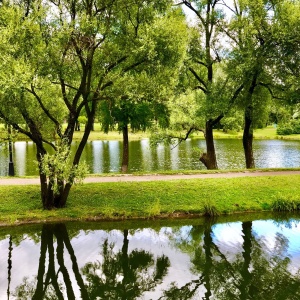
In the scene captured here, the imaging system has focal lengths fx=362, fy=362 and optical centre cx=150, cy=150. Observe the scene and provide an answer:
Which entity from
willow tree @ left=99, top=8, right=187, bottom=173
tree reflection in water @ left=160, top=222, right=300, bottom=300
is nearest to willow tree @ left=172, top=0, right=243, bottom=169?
willow tree @ left=99, top=8, right=187, bottom=173

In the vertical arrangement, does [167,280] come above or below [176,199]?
below

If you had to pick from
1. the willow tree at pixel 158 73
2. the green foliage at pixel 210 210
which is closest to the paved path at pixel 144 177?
the green foliage at pixel 210 210

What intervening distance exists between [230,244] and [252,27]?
517 inches

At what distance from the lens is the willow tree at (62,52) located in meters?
12.6

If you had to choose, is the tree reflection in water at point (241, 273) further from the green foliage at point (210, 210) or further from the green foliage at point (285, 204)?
the green foliage at point (285, 204)

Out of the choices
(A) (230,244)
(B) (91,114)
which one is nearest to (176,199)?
(A) (230,244)

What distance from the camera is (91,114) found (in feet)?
52.3

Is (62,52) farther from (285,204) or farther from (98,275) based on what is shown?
(285,204)

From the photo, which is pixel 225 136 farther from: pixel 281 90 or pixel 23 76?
pixel 23 76

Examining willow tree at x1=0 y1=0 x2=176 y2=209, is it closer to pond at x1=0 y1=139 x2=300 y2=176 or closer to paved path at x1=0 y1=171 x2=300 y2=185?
paved path at x1=0 y1=171 x2=300 y2=185

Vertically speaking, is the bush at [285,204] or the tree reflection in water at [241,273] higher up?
the bush at [285,204]

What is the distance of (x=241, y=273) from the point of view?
10891 millimetres

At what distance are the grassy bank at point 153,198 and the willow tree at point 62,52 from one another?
123 centimetres

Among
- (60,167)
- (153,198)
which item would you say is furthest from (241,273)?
(153,198)
